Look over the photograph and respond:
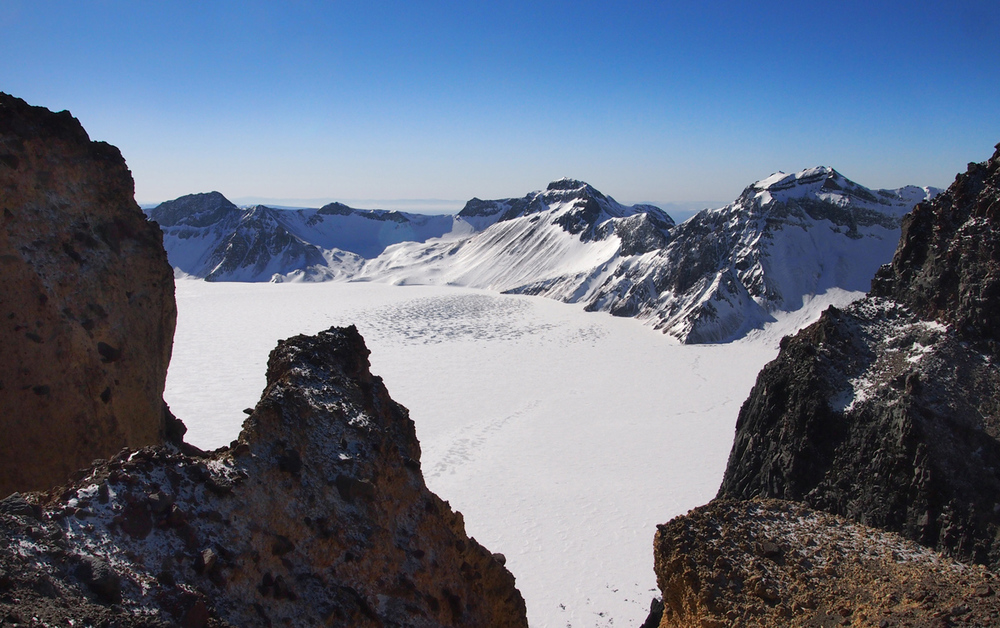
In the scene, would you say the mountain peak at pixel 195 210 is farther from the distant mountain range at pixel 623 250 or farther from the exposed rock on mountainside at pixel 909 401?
the exposed rock on mountainside at pixel 909 401

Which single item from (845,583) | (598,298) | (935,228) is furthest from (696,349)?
(845,583)

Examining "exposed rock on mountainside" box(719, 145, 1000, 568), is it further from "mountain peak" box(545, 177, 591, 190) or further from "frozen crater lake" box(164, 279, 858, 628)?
"mountain peak" box(545, 177, 591, 190)

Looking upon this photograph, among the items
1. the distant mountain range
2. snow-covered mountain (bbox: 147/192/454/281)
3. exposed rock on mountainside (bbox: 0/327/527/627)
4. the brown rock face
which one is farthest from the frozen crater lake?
snow-covered mountain (bbox: 147/192/454/281)

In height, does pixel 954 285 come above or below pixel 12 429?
above

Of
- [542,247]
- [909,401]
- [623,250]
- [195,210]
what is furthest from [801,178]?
[195,210]

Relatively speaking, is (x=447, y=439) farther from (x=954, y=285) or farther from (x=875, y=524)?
(x=954, y=285)

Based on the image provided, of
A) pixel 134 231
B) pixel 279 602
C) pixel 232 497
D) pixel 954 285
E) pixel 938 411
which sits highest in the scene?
pixel 954 285

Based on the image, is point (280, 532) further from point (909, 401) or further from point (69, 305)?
point (909, 401)
